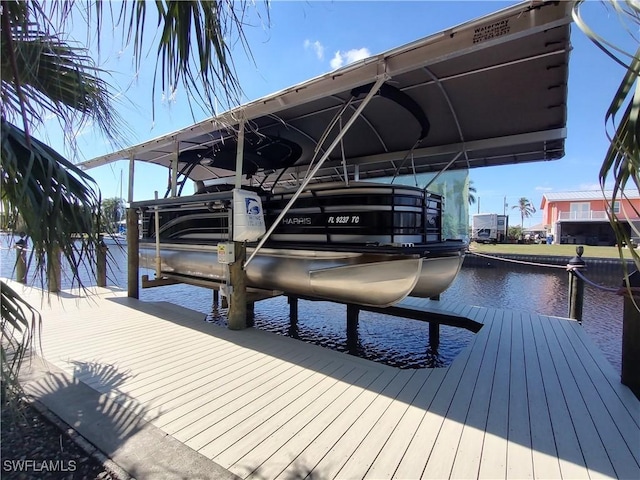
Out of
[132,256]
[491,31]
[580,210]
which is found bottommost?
[132,256]

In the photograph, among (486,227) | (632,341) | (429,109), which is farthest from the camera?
(486,227)

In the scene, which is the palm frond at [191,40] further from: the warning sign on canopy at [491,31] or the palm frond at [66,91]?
the warning sign on canopy at [491,31]

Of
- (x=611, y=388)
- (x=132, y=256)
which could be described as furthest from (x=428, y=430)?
(x=132, y=256)

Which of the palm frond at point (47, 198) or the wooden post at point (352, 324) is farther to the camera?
the wooden post at point (352, 324)

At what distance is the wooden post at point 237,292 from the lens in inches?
167

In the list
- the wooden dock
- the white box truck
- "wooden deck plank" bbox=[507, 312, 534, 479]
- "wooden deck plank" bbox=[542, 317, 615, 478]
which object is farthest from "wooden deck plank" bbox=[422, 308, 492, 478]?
the white box truck

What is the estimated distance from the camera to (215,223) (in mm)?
5078

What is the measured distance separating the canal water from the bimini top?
2258 millimetres

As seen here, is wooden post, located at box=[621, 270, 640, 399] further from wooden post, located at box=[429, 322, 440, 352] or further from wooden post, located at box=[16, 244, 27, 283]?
wooden post, located at box=[16, 244, 27, 283]

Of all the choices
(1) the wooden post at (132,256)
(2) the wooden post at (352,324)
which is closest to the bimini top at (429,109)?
(1) the wooden post at (132,256)

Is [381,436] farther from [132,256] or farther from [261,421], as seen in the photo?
[132,256]

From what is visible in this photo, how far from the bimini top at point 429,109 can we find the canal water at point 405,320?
88.9 inches

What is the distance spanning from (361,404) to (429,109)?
10.7 feet

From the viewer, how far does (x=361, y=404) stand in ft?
7.84
